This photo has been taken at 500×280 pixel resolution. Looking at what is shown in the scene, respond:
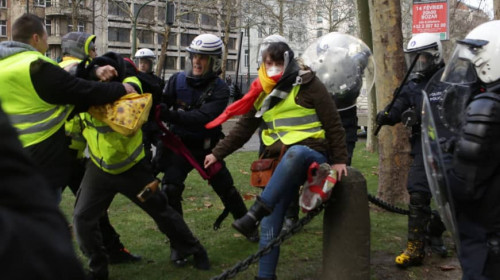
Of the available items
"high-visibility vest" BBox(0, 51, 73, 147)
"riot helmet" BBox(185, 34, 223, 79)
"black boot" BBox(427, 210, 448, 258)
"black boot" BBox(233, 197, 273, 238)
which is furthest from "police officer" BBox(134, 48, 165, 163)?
"black boot" BBox(427, 210, 448, 258)

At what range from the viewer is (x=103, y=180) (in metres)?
4.18

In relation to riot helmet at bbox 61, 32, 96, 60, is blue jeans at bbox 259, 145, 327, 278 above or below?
below

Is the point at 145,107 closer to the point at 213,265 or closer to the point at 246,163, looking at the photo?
the point at 213,265

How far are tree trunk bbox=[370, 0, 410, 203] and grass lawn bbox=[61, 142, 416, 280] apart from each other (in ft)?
1.28

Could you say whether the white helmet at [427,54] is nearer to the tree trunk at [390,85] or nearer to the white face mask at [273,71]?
the white face mask at [273,71]

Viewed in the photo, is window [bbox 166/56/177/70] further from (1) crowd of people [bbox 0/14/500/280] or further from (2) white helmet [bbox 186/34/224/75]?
(2) white helmet [bbox 186/34/224/75]

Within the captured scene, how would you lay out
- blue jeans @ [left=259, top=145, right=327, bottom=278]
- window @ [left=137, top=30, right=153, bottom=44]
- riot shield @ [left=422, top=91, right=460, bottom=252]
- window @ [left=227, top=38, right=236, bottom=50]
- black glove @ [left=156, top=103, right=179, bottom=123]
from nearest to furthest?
riot shield @ [left=422, top=91, right=460, bottom=252]
blue jeans @ [left=259, top=145, right=327, bottom=278]
black glove @ [left=156, top=103, right=179, bottom=123]
window @ [left=137, top=30, right=153, bottom=44]
window @ [left=227, top=38, right=236, bottom=50]

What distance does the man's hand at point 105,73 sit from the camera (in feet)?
13.1

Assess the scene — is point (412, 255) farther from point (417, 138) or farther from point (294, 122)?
point (294, 122)

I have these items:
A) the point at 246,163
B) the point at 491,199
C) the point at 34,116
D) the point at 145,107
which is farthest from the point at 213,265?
the point at 246,163

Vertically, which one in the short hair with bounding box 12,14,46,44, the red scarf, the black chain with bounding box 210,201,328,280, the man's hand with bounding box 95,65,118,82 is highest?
the short hair with bounding box 12,14,46,44

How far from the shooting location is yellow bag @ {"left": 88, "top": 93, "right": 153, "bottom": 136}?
3.85 metres

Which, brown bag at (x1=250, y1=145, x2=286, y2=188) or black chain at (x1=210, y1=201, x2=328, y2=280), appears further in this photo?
brown bag at (x1=250, y1=145, x2=286, y2=188)

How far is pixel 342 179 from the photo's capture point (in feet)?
13.7
